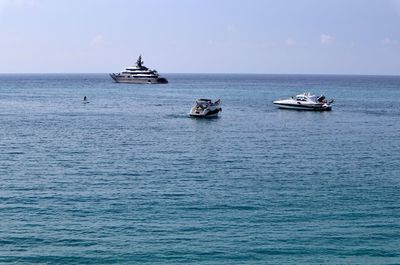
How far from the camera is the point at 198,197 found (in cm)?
4512

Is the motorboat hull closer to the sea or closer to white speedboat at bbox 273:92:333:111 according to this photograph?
the sea

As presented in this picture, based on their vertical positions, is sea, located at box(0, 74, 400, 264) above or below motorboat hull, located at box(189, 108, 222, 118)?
below

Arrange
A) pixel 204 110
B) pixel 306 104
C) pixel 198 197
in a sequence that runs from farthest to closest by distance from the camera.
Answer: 1. pixel 306 104
2. pixel 204 110
3. pixel 198 197

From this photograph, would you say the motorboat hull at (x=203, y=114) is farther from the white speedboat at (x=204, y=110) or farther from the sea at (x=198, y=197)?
the sea at (x=198, y=197)

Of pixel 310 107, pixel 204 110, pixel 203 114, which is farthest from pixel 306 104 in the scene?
pixel 203 114

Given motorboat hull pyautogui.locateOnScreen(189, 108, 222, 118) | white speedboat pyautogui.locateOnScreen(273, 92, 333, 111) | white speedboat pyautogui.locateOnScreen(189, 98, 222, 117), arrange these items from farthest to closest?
white speedboat pyautogui.locateOnScreen(273, 92, 333, 111) → white speedboat pyautogui.locateOnScreen(189, 98, 222, 117) → motorboat hull pyautogui.locateOnScreen(189, 108, 222, 118)

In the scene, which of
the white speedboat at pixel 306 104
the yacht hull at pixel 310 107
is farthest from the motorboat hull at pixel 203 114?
the white speedboat at pixel 306 104

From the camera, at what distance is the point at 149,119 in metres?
108

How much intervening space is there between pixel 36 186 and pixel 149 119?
60221mm

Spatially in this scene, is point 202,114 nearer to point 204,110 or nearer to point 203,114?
point 203,114

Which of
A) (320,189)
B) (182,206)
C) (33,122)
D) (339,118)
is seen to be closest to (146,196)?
(182,206)

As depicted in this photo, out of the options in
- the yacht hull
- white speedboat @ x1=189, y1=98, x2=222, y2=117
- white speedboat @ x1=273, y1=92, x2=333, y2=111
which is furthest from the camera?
white speedboat @ x1=273, y1=92, x2=333, y2=111

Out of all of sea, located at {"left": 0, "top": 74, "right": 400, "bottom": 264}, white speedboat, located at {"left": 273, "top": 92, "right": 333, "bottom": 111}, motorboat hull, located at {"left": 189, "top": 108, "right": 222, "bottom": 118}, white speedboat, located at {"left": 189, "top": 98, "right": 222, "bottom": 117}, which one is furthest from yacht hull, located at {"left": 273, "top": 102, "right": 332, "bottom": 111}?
sea, located at {"left": 0, "top": 74, "right": 400, "bottom": 264}

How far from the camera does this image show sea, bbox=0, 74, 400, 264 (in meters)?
34.1
